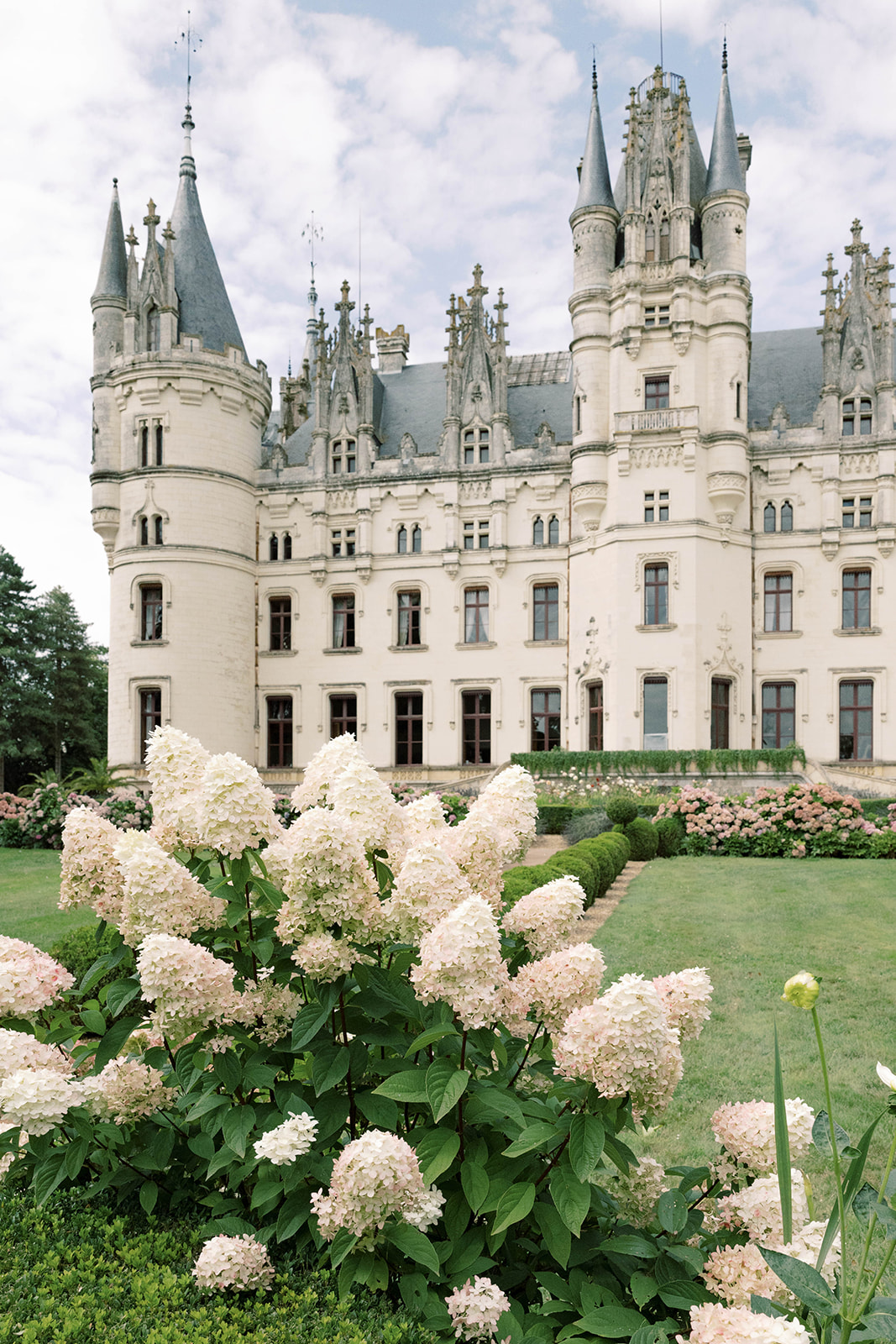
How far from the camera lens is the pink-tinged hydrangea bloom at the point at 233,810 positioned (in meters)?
2.62

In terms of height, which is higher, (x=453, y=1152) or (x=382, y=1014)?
(x=382, y=1014)

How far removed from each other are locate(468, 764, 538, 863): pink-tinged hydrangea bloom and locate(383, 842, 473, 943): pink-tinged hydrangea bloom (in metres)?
0.42

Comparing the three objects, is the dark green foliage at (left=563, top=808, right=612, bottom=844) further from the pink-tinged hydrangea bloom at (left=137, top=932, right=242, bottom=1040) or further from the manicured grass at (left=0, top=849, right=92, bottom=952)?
the pink-tinged hydrangea bloom at (left=137, top=932, right=242, bottom=1040)

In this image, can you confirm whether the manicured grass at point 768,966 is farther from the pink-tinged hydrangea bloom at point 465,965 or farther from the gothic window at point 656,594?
the gothic window at point 656,594

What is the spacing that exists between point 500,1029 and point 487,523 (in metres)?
28.2

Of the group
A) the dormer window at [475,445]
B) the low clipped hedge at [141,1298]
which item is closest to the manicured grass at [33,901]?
the low clipped hedge at [141,1298]

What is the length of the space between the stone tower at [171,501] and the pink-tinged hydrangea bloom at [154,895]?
26.1 meters

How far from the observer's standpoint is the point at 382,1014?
2.63 meters

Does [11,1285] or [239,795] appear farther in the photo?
[239,795]

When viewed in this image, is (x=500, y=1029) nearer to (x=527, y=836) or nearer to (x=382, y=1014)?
(x=382, y=1014)

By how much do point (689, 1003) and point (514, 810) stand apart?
2.78ft

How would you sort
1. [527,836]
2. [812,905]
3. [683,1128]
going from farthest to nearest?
[812,905], [683,1128], [527,836]

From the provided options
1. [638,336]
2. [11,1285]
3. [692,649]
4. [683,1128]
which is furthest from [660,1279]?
[638,336]

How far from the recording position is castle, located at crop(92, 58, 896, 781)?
27.0 meters
